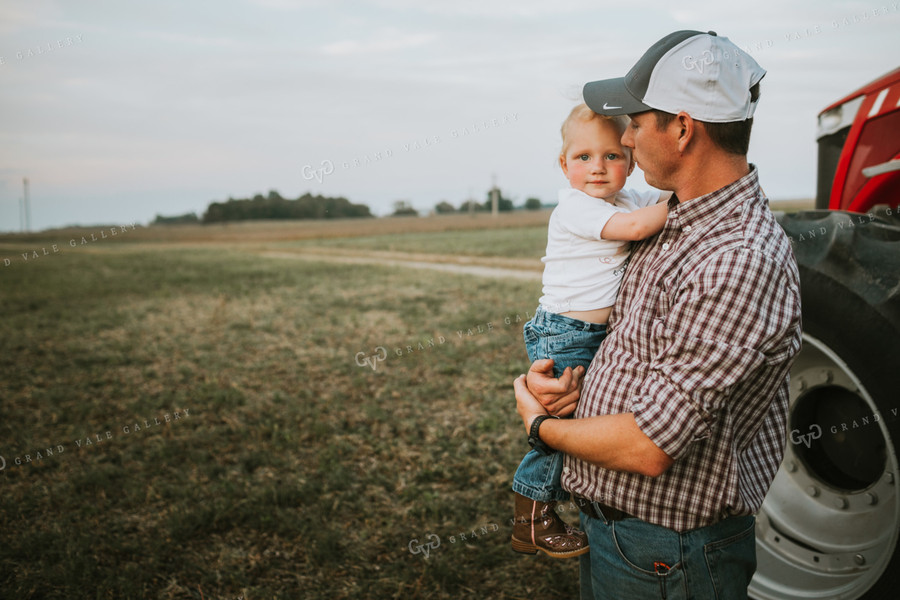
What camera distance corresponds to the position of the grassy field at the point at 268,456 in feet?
11.2

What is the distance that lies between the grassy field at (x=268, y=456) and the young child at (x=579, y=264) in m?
1.44

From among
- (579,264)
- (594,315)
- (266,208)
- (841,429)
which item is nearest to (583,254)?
(579,264)

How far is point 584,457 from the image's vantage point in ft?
5.16

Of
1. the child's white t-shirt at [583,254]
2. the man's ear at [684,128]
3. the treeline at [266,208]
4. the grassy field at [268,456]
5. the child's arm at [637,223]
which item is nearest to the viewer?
the man's ear at [684,128]

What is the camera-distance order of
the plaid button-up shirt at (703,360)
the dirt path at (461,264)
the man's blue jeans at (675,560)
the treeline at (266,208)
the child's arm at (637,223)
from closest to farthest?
the plaid button-up shirt at (703,360)
the man's blue jeans at (675,560)
the child's arm at (637,223)
the dirt path at (461,264)
the treeline at (266,208)

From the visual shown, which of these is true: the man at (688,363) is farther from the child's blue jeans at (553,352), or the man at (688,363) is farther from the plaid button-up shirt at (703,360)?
the child's blue jeans at (553,352)

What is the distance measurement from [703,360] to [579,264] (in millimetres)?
633

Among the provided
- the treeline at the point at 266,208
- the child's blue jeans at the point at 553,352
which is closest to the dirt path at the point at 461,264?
the child's blue jeans at the point at 553,352

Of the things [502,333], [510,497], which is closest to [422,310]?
[502,333]

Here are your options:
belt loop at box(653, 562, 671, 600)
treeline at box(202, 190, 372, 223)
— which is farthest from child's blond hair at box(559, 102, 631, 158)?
treeline at box(202, 190, 372, 223)

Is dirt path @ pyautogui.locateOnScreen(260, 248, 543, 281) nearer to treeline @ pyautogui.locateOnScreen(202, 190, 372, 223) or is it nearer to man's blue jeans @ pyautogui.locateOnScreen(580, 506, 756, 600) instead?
man's blue jeans @ pyautogui.locateOnScreen(580, 506, 756, 600)

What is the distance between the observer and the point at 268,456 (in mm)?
4805

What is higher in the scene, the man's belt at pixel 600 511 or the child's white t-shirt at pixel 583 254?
the child's white t-shirt at pixel 583 254

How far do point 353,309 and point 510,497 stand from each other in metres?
6.93
